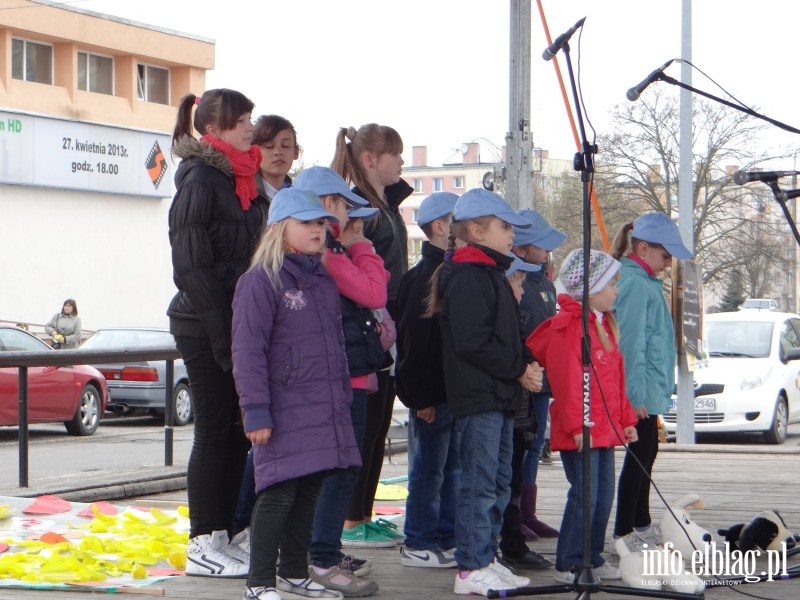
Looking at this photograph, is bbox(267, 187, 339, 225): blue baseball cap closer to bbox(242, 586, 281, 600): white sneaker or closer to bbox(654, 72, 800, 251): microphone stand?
bbox(242, 586, 281, 600): white sneaker

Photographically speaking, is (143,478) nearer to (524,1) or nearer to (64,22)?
(524,1)

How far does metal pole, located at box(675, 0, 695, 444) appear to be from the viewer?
45.4 feet

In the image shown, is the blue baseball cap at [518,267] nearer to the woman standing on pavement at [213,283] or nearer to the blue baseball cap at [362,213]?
the blue baseball cap at [362,213]

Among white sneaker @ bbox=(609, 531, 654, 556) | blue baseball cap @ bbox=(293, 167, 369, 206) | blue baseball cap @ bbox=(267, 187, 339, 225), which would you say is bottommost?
white sneaker @ bbox=(609, 531, 654, 556)

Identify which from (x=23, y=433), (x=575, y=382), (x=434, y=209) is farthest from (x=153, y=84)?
(x=575, y=382)

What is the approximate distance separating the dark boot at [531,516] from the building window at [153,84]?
34.0 m

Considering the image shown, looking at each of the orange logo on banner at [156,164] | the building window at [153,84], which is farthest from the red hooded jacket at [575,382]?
A: the building window at [153,84]

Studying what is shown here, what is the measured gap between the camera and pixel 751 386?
15.5 metres

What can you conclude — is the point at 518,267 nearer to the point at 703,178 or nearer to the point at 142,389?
the point at 142,389

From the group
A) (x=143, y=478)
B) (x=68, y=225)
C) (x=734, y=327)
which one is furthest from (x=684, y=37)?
(x=68, y=225)

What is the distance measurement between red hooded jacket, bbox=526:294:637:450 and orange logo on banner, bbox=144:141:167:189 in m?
33.4

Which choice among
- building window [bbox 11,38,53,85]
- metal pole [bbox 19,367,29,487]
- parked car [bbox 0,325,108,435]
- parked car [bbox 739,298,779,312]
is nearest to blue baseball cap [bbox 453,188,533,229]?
metal pole [bbox 19,367,29,487]

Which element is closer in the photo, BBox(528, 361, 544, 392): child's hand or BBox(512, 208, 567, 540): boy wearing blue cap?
BBox(528, 361, 544, 392): child's hand

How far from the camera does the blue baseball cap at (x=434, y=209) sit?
19.4 ft
